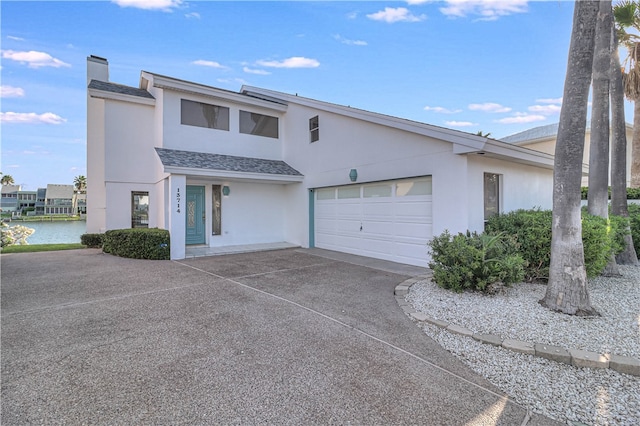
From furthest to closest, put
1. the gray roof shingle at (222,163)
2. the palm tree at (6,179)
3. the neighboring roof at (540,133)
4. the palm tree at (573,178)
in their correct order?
the palm tree at (6,179) → the neighboring roof at (540,133) → the gray roof shingle at (222,163) → the palm tree at (573,178)

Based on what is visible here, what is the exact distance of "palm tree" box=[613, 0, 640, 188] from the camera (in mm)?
9023

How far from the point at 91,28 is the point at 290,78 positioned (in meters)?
8.58

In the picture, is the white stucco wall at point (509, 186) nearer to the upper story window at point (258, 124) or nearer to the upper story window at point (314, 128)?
the upper story window at point (314, 128)

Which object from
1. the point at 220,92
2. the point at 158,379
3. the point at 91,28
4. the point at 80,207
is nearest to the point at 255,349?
the point at 158,379

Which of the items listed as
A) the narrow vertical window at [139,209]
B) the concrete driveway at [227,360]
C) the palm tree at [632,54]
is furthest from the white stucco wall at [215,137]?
the palm tree at [632,54]

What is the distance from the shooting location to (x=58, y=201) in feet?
102

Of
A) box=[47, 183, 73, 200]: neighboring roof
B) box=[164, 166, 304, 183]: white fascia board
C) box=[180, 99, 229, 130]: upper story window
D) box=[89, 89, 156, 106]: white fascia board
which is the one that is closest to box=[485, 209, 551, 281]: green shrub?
box=[164, 166, 304, 183]: white fascia board

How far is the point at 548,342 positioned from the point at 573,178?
8.36 feet

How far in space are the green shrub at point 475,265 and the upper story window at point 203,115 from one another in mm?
10177

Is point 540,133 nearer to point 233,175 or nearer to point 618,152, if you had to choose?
point 618,152

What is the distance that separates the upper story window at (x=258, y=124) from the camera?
12.7m

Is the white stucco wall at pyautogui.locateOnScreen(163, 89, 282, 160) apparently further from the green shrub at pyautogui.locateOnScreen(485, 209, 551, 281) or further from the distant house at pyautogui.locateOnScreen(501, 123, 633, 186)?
the distant house at pyautogui.locateOnScreen(501, 123, 633, 186)

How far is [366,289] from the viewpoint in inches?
239

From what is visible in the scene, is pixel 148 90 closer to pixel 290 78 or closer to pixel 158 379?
pixel 290 78
